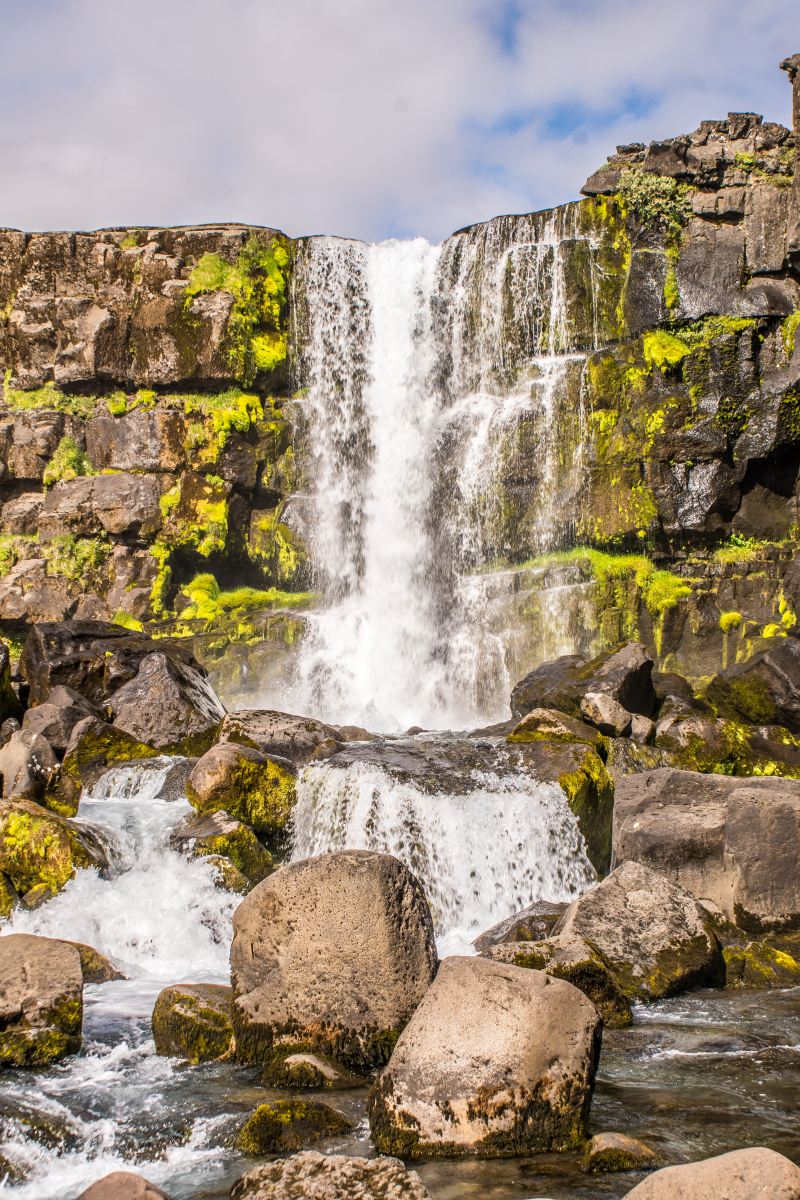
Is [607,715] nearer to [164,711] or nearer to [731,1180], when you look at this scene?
[164,711]

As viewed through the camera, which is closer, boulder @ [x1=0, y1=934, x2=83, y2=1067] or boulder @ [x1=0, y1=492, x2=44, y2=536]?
boulder @ [x1=0, y1=934, x2=83, y2=1067]

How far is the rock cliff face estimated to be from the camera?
19938mm

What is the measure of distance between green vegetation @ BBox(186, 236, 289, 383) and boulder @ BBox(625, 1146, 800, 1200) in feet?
73.6

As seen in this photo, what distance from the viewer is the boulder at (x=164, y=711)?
12750 millimetres

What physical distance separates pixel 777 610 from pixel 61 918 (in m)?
15.0

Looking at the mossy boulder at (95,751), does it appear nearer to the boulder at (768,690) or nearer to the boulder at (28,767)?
the boulder at (28,767)

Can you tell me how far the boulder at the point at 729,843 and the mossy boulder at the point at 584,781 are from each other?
1950 mm

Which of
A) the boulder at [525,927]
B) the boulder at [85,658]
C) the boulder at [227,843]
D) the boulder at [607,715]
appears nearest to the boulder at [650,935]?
the boulder at [525,927]

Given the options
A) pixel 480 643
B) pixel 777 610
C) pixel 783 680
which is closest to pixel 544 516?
pixel 480 643

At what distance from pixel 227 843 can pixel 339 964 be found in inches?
172

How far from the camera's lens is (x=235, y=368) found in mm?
23344

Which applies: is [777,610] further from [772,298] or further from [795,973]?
[795,973]

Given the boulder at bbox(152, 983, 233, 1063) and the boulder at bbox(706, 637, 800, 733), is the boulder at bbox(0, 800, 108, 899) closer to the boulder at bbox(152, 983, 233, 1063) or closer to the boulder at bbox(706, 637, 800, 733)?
the boulder at bbox(152, 983, 233, 1063)

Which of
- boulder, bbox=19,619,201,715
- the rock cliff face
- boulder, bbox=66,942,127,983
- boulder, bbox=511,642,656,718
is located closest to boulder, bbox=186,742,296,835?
boulder, bbox=66,942,127,983
